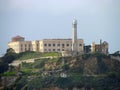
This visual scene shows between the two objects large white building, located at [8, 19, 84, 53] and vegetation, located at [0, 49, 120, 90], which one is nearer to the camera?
vegetation, located at [0, 49, 120, 90]

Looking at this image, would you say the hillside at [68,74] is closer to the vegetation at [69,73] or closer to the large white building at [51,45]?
the vegetation at [69,73]

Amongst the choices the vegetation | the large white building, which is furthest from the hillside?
the large white building

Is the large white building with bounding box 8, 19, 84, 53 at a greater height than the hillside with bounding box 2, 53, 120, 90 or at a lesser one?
greater

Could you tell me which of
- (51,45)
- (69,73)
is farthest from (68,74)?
(51,45)

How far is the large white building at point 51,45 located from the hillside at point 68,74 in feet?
9.12

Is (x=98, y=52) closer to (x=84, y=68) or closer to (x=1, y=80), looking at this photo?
(x=84, y=68)

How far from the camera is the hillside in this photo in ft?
331

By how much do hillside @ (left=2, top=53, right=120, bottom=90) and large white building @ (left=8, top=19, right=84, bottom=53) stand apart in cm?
278

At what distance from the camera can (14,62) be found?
10700 centimetres

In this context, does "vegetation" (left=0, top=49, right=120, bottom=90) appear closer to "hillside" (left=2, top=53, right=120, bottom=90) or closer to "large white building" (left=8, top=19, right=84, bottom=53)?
"hillside" (left=2, top=53, right=120, bottom=90)

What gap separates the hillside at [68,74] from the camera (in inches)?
3971

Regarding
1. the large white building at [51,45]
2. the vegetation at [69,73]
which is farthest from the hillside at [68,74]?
the large white building at [51,45]

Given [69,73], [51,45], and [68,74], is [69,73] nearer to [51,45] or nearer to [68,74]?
[68,74]

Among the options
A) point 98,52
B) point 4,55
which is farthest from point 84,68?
point 4,55
